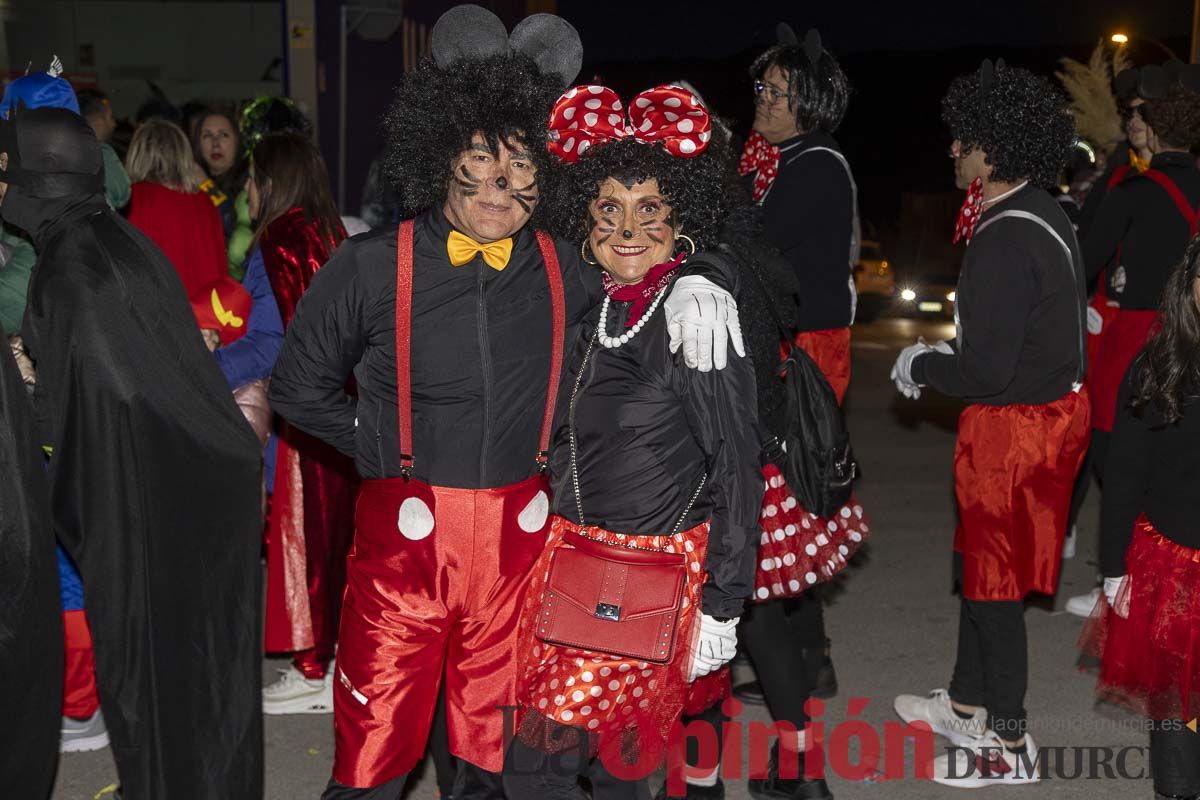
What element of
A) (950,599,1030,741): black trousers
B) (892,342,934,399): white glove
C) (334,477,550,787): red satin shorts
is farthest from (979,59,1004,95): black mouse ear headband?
(334,477,550,787): red satin shorts

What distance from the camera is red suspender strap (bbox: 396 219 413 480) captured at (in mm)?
3131

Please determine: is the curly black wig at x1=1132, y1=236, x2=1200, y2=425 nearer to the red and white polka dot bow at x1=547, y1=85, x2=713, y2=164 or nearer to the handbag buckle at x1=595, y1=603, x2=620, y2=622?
the red and white polka dot bow at x1=547, y1=85, x2=713, y2=164

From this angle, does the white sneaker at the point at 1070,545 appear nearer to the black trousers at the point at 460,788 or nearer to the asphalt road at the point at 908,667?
the asphalt road at the point at 908,667

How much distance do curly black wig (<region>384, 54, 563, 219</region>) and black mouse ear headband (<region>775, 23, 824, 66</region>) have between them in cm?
230

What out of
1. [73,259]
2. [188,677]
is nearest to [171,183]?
[73,259]

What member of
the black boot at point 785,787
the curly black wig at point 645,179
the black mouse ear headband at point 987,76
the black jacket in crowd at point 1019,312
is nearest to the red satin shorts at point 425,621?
the curly black wig at point 645,179

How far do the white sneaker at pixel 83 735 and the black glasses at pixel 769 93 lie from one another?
3.56 meters

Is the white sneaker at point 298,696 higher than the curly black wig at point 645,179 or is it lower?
lower

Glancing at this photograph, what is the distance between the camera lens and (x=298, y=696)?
487 cm

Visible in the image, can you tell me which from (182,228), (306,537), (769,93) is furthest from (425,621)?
(182,228)

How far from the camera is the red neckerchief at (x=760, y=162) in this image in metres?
5.41

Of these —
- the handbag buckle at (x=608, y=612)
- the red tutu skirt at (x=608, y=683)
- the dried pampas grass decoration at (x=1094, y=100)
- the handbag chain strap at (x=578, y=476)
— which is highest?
the dried pampas grass decoration at (x=1094, y=100)

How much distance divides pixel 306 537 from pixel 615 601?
2012 millimetres

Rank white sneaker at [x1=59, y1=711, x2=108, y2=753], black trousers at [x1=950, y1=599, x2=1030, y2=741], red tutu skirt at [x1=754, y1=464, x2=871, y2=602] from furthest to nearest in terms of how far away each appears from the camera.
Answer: white sneaker at [x1=59, y1=711, x2=108, y2=753] < black trousers at [x1=950, y1=599, x2=1030, y2=741] < red tutu skirt at [x1=754, y1=464, x2=871, y2=602]
